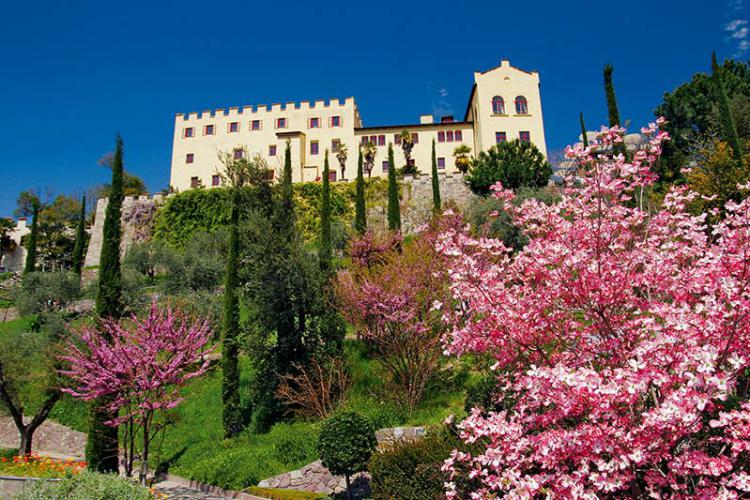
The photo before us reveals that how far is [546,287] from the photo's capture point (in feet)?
18.4

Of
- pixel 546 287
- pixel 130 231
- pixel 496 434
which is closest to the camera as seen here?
pixel 496 434

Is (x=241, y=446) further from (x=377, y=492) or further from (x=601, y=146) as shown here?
(x=601, y=146)

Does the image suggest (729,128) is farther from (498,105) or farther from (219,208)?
(219,208)

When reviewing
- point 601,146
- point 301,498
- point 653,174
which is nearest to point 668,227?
point 653,174

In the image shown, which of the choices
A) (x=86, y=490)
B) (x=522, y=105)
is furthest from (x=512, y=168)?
(x=86, y=490)

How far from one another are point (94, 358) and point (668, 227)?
38.3ft

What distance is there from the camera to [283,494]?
378 inches

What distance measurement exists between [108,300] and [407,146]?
28698 millimetres

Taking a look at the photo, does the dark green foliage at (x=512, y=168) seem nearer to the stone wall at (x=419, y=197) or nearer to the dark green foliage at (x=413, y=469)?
the stone wall at (x=419, y=197)

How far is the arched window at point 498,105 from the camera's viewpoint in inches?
1492

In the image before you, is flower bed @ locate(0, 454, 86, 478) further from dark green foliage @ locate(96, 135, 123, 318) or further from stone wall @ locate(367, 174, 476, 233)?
stone wall @ locate(367, 174, 476, 233)

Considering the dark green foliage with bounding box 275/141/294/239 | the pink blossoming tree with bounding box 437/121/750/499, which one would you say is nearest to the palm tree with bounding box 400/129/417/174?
the dark green foliage with bounding box 275/141/294/239

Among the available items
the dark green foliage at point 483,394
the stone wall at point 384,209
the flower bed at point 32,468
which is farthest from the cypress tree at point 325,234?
the flower bed at point 32,468

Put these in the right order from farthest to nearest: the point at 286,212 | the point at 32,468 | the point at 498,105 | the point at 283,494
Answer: the point at 498,105 < the point at 286,212 < the point at 32,468 < the point at 283,494
